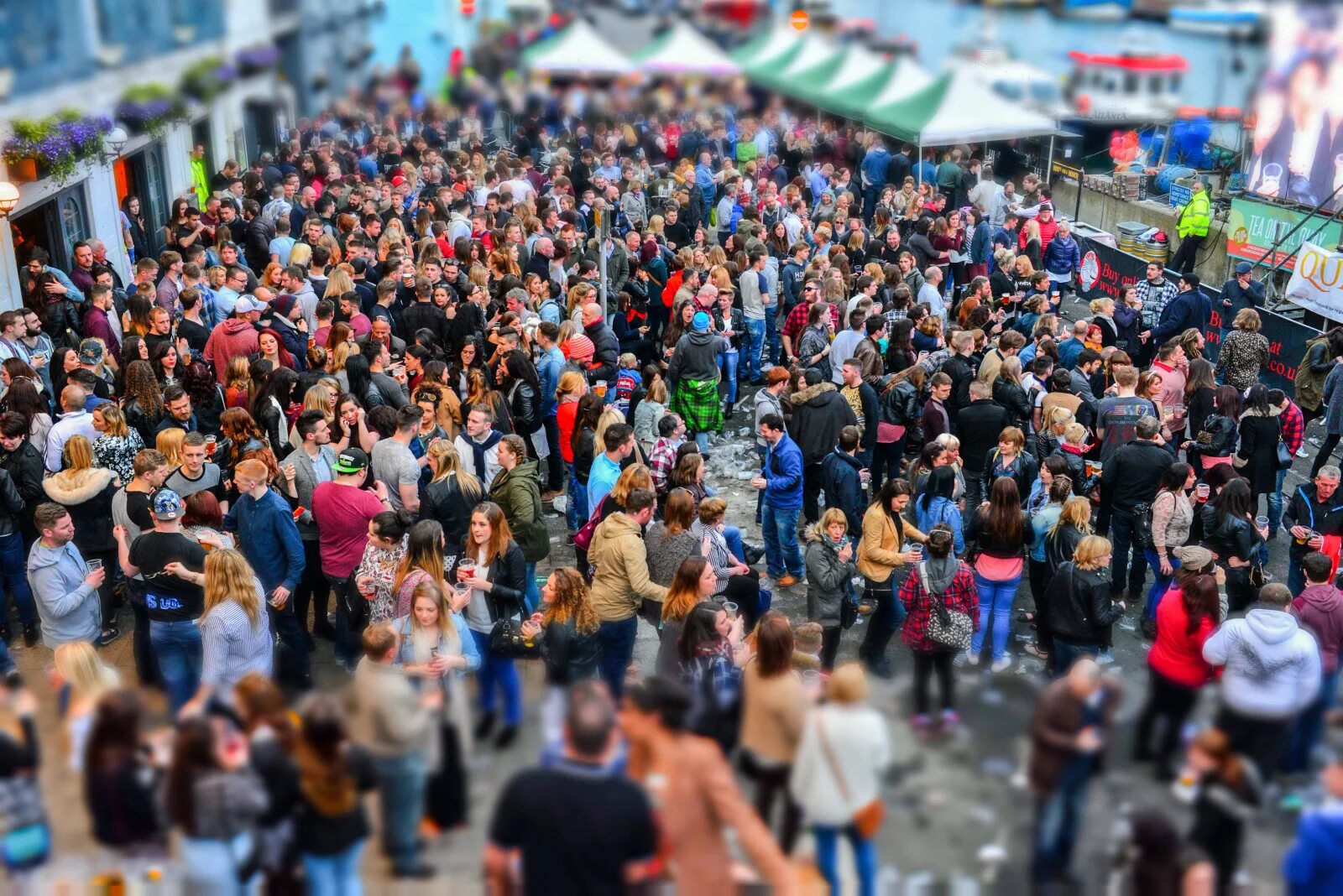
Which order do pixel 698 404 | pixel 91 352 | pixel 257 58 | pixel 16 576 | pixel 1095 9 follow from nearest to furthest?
pixel 16 576 → pixel 91 352 → pixel 698 404 → pixel 257 58 → pixel 1095 9

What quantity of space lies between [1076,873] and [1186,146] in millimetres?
18554

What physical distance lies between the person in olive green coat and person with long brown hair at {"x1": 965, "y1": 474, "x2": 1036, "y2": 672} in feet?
8.14

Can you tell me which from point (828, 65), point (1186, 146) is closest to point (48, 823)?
point (828, 65)

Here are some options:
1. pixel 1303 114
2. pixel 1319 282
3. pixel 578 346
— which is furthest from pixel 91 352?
pixel 1303 114

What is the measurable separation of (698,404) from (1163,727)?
585 centimetres

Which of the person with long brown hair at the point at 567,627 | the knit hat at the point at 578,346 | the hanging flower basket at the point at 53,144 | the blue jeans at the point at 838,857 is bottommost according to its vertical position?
the person with long brown hair at the point at 567,627

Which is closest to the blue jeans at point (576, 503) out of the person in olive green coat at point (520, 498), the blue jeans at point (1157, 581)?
the person in olive green coat at point (520, 498)

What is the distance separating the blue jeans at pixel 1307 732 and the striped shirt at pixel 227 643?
413 cm

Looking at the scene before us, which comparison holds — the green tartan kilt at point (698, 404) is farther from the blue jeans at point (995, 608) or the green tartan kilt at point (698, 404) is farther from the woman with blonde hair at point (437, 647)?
the woman with blonde hair at point (437, 647)

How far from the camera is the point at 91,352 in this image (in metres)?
8.54

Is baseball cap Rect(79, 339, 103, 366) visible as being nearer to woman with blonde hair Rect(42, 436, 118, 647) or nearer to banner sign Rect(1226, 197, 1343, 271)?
woman with blonde hair Rect(42, 436, 118, 647)

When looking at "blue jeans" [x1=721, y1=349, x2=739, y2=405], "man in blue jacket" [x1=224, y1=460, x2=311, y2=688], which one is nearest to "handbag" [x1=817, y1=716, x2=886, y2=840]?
"man in blue jacket" [x1=224, y1=460, x2=311, y2=688]

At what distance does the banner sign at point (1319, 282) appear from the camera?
1279cm

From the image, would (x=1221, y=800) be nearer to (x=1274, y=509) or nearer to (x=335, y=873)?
(x=335, y=873)
